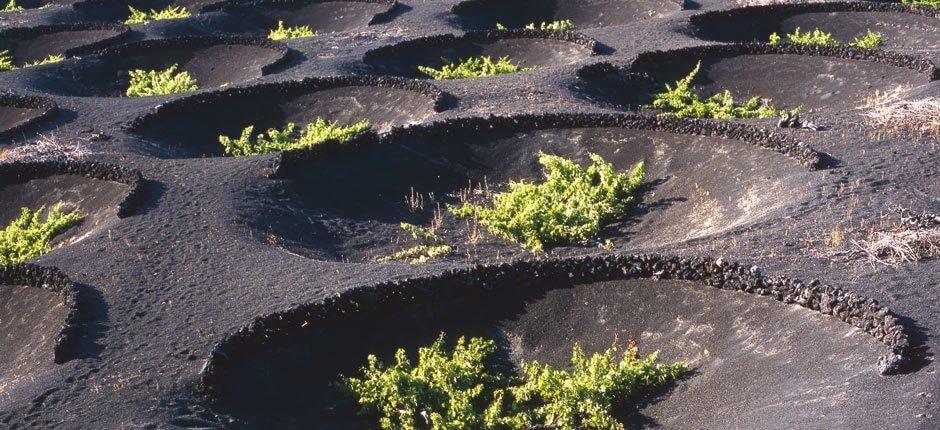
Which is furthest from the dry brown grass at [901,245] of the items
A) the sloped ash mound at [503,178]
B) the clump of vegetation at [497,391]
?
the clump of vegetation at [497,391]

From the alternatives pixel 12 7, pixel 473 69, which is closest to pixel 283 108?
pixel 473 69

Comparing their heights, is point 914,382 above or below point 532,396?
above

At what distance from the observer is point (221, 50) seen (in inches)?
1246

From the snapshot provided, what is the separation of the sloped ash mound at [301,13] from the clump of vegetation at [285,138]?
1360 cm

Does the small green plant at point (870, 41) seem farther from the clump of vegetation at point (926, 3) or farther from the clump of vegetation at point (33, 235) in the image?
the clump of vegetation at point (33, 235)

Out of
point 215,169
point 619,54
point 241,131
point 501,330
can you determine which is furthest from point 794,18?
point 501,330

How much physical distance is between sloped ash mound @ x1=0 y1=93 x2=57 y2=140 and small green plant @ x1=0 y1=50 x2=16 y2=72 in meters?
5.15

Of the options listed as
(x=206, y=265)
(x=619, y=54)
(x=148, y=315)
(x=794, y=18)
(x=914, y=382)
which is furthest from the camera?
(x=794, y=18)

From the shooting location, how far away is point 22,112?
2573cm

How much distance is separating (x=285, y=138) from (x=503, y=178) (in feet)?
16.8

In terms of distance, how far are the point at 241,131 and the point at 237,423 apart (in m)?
14.4

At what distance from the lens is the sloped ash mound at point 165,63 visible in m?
29.3

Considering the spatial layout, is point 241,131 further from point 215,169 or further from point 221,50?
point 221,50

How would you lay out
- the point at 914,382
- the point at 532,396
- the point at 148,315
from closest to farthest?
1. the point at 914,382
2. the point at 532,396
3. the point at 148,315
